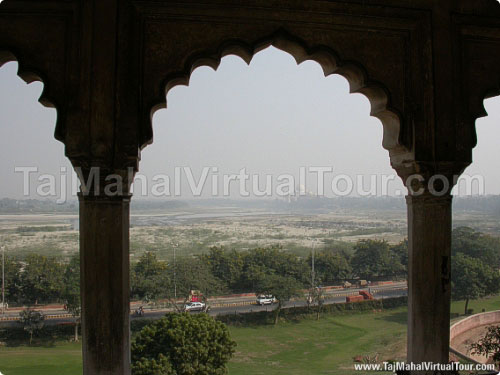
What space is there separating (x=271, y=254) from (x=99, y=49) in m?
27.3

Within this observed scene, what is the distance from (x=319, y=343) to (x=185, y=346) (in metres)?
16.9

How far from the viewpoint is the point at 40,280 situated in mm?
17531

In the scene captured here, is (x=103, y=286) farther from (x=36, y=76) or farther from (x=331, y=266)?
(x=331, y=266)

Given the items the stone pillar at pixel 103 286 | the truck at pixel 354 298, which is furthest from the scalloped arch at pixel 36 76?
the truck at pixel 354 298

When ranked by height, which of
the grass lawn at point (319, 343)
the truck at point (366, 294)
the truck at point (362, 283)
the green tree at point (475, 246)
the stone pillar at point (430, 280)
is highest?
the stone pillar at point (430, 280)

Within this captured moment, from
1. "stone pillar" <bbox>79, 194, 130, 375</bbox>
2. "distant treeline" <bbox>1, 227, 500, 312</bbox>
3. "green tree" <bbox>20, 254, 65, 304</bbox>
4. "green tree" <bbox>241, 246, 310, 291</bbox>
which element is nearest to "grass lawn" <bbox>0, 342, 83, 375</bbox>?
"distant treeline" <bbox>1, 227, 500, 312</bbox>

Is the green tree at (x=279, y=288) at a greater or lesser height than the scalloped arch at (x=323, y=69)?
lesser

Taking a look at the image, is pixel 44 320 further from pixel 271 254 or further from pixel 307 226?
pixel 307 226

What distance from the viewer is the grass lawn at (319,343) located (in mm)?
26938

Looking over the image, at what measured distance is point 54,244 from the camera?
19.0m

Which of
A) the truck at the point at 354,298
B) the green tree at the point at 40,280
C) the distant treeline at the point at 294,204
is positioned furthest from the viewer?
the truck at the point at 354,298

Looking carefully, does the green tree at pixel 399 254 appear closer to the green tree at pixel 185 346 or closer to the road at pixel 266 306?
the road at pixel 266 306

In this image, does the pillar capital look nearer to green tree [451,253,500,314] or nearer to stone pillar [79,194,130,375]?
stone pillar [79,194,130,375]

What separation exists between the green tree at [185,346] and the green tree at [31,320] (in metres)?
6.16
